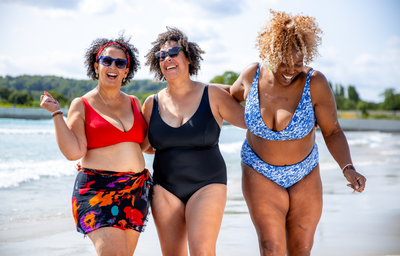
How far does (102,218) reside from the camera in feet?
9.62

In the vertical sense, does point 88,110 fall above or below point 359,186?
above

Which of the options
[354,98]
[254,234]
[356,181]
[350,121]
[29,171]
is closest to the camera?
[356,181]

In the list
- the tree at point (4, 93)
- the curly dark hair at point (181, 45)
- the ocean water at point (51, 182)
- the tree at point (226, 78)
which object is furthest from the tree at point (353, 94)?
the curly dark hair at point (181, 45)

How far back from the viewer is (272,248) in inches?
112

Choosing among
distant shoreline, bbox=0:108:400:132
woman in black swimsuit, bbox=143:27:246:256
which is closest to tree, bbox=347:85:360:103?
distant shoreline, bbox=0:108:400:132

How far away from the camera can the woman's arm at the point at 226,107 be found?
10.6 ft

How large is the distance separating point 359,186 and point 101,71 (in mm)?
2278

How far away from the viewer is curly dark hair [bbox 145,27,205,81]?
11.1ft

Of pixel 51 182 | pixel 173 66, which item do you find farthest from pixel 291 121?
pixel 51 182

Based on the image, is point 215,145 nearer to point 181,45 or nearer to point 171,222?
point 171,222

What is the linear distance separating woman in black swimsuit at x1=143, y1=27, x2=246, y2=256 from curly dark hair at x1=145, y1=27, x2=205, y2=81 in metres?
0.11

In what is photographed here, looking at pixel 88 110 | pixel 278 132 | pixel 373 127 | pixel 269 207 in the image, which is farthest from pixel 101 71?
pixel 373 127

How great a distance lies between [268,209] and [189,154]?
30.0 inches

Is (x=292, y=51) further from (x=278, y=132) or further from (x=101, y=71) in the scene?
(x=101, y=71)
